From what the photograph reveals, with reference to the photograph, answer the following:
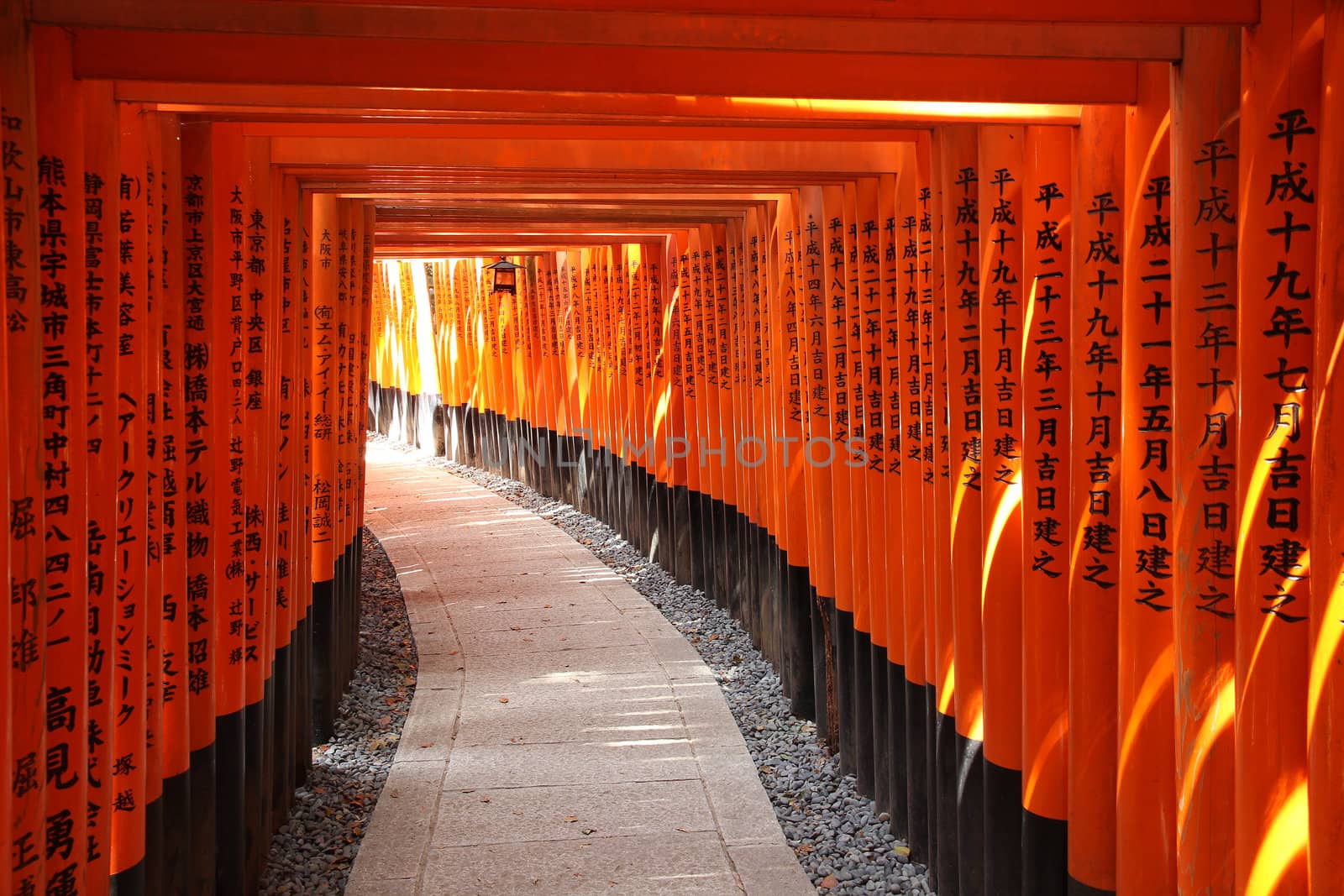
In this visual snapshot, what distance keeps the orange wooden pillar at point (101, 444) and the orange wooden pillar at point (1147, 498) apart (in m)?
2.76

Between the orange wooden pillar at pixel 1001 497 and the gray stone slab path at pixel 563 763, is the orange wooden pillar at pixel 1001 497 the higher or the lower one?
the higher one

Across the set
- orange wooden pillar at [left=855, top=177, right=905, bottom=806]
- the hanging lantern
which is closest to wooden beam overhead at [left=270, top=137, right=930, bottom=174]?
orange wooden pillar at [left=855, top=177, right=905, bottom=806]

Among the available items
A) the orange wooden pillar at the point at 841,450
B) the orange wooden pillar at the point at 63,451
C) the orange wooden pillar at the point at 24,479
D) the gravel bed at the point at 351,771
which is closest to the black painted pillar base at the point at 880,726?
the orange wooden pillar at the point at 841,450

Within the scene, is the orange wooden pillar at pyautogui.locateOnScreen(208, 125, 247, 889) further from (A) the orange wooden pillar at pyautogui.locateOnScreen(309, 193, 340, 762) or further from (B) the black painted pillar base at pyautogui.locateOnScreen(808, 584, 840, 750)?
(B) the black painted pillar base at pyautogui.locateOnScreen(808, 584, 840, 750)

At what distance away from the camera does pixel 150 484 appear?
3.91m

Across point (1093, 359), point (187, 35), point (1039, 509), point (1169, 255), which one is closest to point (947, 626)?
point (1039, 509)

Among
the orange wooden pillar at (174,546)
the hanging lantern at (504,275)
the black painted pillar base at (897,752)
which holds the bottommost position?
the black painted pillar base at (897,752)

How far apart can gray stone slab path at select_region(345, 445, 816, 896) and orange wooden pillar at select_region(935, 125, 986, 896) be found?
0.91 m

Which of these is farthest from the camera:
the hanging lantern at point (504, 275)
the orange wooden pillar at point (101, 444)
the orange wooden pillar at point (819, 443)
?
the hanging lantern at point (504, 275)

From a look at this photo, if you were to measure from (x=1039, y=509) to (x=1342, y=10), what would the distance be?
67.6 inches

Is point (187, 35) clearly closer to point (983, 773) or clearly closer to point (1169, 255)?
point (1169, 255)

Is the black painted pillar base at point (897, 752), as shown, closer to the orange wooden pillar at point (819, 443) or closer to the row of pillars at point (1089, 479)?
the row of pillars at point (1089, 479)

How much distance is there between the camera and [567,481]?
50.7ft

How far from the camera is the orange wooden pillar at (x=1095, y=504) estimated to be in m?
3.41
